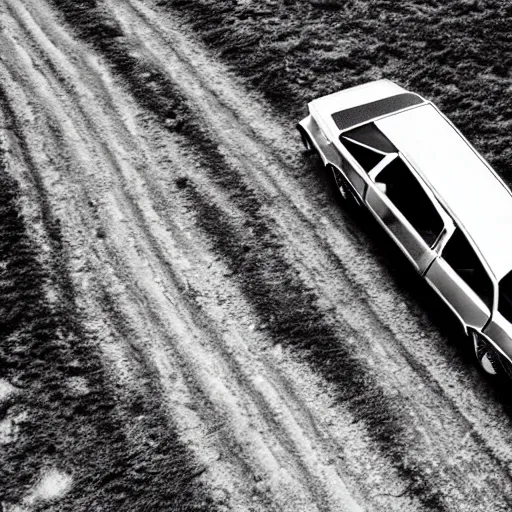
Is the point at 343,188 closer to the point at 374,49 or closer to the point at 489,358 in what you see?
the point at 489,358

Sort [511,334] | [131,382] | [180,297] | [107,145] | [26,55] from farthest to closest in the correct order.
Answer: [26,55] < [107,145] < [180,297] < [131,382] < [511,334]

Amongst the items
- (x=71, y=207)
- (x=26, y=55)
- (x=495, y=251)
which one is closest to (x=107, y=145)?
(x=71, y=207)

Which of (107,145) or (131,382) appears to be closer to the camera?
(131,382)

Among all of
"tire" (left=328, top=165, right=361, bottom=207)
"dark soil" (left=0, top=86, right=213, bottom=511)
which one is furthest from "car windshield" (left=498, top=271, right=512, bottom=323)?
"dark soil" (left=0, top=86, right=213, bottom=511)

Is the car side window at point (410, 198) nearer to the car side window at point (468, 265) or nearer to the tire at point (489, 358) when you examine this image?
the car side window at point (468, 265)

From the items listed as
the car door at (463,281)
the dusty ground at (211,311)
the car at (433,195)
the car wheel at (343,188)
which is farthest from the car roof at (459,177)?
the dusty ground at (211,311)

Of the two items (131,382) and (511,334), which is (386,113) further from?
(131,382)

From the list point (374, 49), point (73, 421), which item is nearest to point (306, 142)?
point (374, 49)
